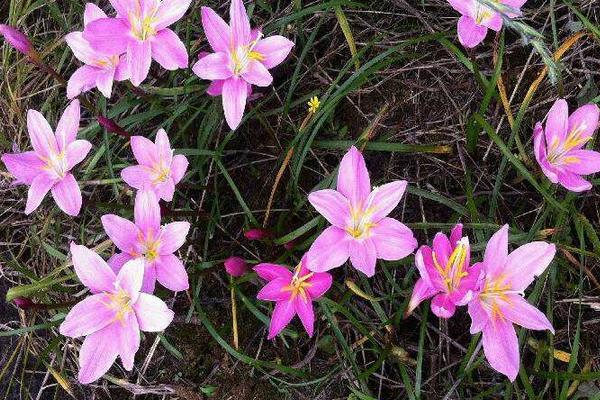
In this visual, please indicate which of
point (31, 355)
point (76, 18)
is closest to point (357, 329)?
point (31, 355)

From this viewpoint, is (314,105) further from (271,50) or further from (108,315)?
(108,315)

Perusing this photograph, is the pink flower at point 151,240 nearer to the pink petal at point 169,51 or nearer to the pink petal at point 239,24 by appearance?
the pink petal at point 169,51

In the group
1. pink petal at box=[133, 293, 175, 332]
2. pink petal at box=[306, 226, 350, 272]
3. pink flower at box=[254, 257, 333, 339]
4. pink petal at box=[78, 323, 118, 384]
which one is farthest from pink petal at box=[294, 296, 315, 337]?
pink petal at box=[78, 323, 118, 384]

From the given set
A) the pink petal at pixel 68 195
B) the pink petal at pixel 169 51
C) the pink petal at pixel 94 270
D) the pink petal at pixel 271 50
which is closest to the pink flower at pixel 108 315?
the pink petal at pixel 94 270

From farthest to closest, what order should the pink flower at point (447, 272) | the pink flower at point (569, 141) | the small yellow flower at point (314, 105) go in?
the small yellow flower at point (314, 105)
the pink flower at point (569, 141)
the pink flower at point (447, 272)

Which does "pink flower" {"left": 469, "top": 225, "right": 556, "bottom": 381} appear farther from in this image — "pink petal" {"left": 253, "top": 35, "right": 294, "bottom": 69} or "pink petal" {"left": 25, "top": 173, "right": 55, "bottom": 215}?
"pink petal" {"left": 25, "top": 173, "right": 55, "bottom": 215}

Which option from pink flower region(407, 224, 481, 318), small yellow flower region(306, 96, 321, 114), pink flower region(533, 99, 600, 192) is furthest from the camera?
small yellow flower region(306, 96, 321, 114)
